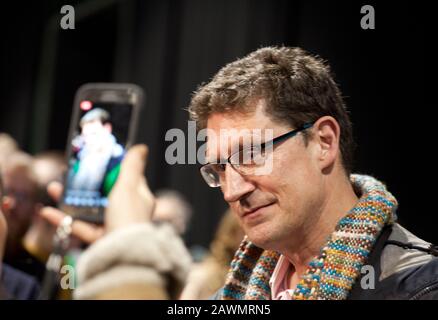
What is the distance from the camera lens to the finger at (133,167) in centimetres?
140

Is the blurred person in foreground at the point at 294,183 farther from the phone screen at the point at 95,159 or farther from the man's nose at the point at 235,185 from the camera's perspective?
the phone screen at the point at 95,159

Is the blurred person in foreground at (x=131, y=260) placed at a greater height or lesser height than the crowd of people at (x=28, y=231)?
greater

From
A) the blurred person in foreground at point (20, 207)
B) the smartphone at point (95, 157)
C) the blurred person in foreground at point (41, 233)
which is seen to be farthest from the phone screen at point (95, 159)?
the blurred person in foreground at point (20, 207)

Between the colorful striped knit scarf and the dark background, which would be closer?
the colorful striped knit scarf

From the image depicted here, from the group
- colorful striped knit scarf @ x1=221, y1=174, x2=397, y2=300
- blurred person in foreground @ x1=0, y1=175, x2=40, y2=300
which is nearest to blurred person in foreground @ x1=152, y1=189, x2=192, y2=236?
blurred person in foreground @ x1=0, y1=175, x2=40, y2=300

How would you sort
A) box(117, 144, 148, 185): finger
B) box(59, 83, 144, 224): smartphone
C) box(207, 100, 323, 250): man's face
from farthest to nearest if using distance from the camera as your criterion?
box(59, 83, 144, 224): smartphone → box(117, 144, 148, 185): finger → box(207, 100, 323, 250): man's face

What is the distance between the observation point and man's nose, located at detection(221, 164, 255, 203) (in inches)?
46.3

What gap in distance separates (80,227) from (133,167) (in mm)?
362

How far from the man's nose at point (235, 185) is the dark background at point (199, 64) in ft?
2.33

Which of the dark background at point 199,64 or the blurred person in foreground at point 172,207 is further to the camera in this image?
the blurred person in foreground at point 172,207

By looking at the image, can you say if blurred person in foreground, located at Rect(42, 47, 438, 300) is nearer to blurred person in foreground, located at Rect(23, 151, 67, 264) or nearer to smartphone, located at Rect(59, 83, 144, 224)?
smartphone, located at Rect(59, 83, 144, 224)

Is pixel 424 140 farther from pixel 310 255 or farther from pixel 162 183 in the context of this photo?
pixel 162 183

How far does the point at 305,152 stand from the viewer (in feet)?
3.84
